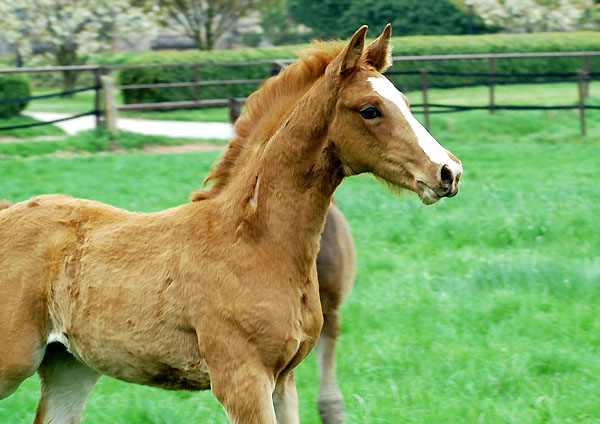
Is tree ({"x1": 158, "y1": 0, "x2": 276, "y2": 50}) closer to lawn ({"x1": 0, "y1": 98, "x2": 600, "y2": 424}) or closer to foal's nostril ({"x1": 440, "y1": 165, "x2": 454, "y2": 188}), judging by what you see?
lawn ({"x1": 0, "y1": 98, "x2": 600, "y2": 424})

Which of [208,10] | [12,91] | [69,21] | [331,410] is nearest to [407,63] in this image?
[208,10]

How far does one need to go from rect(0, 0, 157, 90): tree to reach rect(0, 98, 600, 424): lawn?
61.0 ft

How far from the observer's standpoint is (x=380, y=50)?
3.19 m

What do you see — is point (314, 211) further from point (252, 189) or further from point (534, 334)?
point (534, 334)

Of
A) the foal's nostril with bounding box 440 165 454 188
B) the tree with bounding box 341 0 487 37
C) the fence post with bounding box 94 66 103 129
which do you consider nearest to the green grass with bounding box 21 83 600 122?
the fence post with bounding box 94 66 103 129

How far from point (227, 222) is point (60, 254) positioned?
2.59ft

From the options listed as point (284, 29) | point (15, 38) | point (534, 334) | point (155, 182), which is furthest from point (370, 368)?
point (284, 29)

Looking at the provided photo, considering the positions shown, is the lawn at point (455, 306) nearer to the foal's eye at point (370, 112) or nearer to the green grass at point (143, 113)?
the foal's eye at point (370, 112)

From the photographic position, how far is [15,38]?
101 feet

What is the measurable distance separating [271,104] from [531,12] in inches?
1455

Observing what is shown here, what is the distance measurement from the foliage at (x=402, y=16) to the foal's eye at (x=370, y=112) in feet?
123

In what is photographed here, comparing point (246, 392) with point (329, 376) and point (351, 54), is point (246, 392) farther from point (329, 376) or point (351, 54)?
point (329, 376)

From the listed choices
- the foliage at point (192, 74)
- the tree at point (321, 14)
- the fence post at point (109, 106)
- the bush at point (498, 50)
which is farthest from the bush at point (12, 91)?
the tree at point (321, 14)

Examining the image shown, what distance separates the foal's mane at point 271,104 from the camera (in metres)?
3.36
